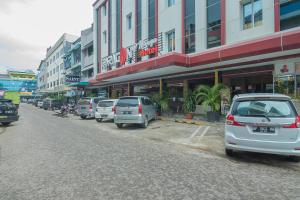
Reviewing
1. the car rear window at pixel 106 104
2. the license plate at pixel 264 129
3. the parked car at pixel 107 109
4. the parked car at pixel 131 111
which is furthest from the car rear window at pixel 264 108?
the car rear window at pixel 106 104

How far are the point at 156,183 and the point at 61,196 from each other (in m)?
1.78

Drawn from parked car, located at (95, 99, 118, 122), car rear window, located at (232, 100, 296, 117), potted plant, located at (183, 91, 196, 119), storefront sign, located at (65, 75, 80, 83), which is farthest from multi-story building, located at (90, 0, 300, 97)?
storefront sign, located at (65, 75, 80, 83)

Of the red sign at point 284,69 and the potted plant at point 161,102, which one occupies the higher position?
the red sign at point 284,69

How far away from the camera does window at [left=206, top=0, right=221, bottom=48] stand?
16047 mm

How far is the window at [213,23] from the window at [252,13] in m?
1.83

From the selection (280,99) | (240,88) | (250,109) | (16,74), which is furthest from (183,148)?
(16,74)

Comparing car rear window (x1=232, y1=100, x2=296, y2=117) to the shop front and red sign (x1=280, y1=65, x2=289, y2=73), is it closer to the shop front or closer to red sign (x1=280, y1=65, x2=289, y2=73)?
the shop front

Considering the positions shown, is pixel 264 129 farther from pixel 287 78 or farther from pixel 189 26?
pixel 189 26

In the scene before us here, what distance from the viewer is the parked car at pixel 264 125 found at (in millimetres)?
5598

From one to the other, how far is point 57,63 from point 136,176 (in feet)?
221

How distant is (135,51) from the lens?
2238cm

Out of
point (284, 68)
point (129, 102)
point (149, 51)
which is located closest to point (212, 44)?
point (284, 68)

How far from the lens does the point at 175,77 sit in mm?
20594

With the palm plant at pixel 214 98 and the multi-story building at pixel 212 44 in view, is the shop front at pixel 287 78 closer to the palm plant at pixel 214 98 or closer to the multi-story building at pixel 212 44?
the multi-story building at pixel 212 44
